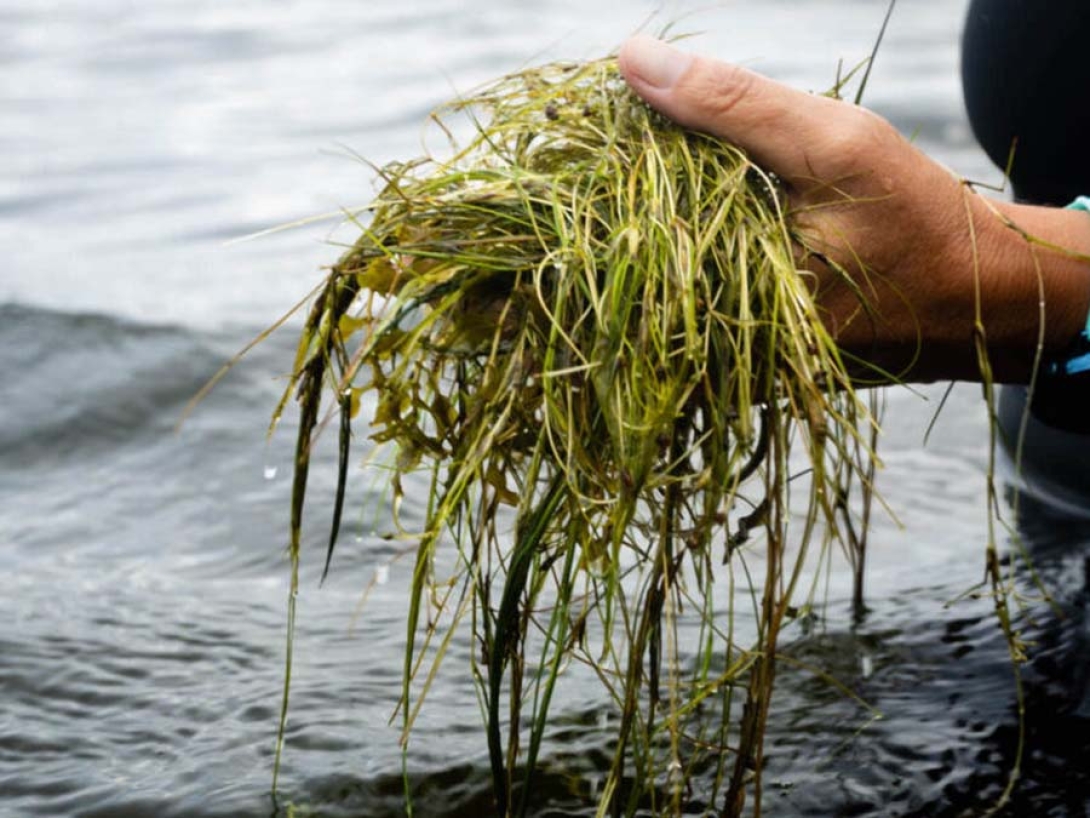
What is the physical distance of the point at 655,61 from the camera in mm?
1976

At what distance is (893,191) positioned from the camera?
2008 millimetres

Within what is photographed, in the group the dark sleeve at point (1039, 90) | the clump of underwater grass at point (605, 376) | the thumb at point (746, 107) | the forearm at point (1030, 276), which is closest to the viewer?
the clump of underwater grass at point (605, 376)

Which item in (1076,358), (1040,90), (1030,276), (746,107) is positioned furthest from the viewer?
(1040,90)

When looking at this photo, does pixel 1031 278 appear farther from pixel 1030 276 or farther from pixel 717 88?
pixel 717 88

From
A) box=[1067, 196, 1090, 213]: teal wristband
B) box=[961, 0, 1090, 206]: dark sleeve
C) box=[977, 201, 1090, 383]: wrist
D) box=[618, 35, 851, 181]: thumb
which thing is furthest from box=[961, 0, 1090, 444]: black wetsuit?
box=[618, 35, 851, 181]: thumb

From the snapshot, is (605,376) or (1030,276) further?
(1030,276)

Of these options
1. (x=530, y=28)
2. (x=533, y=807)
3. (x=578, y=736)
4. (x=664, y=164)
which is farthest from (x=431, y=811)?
(x=530, y=28)

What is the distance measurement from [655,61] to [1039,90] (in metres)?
1.17

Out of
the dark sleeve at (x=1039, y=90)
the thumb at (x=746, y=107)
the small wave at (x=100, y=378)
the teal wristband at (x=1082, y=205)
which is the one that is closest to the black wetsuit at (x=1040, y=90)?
the dark sleeve at (x=1039, y=90)

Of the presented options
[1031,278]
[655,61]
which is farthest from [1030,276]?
[655,61]

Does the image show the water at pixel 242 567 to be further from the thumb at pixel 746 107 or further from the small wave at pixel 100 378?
the thumb at pixel 746 107

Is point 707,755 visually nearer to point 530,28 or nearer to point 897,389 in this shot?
point 897,389

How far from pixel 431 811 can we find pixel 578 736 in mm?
301

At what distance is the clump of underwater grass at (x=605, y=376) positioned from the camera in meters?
1.72
